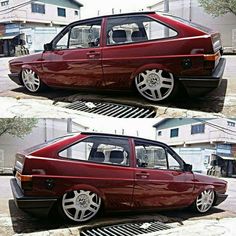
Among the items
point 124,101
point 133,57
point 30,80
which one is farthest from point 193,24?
point 30,80

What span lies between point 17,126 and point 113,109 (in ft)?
4.04

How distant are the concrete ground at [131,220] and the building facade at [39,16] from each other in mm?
1835

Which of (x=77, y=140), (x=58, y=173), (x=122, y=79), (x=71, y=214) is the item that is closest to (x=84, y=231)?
(x=71, y=214)

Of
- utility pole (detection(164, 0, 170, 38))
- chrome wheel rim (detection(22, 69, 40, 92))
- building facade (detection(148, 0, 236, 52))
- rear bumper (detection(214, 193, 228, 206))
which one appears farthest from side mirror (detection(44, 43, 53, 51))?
→ rear bumper (detection(214, 193, 228, 206))

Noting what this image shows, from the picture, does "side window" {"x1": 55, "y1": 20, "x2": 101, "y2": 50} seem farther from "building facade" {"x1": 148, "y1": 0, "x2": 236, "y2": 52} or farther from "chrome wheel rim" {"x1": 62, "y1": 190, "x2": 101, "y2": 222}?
"chrome wheel rim" {"x1": 62, "y1": 190, "x2": 101, "y2": 222}

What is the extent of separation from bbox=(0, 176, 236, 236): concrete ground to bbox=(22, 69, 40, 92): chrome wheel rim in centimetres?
119

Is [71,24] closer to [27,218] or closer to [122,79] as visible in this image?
[122,79]

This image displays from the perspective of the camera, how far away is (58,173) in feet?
10.2

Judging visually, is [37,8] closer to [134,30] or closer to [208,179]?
[134,30]

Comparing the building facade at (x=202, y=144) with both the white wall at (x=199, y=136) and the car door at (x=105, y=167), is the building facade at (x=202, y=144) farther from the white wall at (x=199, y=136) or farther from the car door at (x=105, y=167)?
the car door at (x=105, y=167)

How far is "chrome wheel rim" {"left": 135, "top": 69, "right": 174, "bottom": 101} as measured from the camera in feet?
10.7

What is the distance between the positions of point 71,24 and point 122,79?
1011 mm

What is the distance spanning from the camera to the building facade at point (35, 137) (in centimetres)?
370

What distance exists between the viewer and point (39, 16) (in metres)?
3.39
